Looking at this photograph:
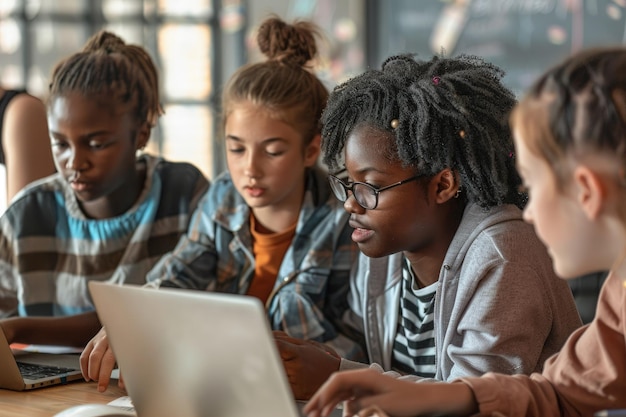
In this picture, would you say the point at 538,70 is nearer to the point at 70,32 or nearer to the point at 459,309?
the point at 70,32

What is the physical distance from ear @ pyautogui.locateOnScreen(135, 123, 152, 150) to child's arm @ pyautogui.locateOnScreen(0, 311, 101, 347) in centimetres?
41

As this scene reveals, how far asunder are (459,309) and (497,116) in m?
0.28

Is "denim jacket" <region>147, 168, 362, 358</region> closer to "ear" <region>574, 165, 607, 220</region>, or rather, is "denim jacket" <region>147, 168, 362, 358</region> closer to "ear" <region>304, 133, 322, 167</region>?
"ear" <region>304, 133, 322, 167</region>

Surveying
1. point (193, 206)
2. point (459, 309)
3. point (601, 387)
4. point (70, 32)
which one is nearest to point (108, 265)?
point (193, 206)

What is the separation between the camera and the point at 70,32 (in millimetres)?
4250

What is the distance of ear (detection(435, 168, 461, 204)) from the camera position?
1.43 m

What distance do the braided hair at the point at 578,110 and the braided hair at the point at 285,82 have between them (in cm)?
87

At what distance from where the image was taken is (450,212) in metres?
1.48

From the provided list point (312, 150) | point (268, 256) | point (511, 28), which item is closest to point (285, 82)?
point (312, 150)

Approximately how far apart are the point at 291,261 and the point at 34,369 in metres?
0.52

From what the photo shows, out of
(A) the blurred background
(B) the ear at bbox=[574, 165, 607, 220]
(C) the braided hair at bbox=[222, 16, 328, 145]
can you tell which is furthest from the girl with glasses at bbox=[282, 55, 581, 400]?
(A) the blurred background

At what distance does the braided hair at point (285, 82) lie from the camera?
1834 millimetres

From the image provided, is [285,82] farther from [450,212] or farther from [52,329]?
[52,329]

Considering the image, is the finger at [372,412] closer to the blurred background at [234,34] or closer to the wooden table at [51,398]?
the wooden table at [51,398]
